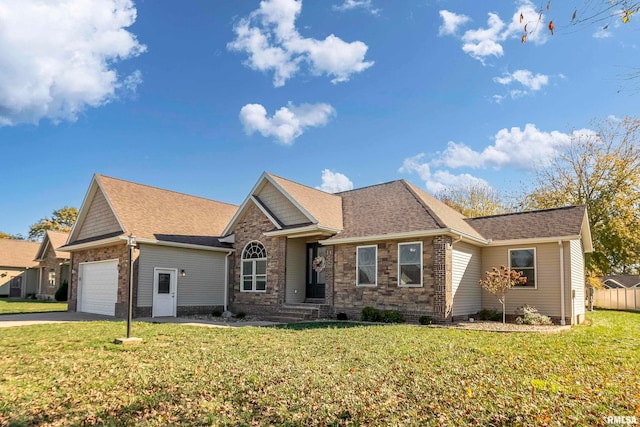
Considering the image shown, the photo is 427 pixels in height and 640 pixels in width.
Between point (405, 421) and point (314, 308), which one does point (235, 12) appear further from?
point (405, 421)

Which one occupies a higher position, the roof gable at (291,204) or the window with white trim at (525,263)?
the roof gable at (291,204)

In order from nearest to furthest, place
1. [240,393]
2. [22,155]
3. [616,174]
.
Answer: [240,393] < [22,155] < [616,174]

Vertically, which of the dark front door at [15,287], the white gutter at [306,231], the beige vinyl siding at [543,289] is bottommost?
the dark front door at [15,287]

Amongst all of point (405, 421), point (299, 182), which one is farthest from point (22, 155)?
point (405, 421)

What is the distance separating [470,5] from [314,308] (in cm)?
1150

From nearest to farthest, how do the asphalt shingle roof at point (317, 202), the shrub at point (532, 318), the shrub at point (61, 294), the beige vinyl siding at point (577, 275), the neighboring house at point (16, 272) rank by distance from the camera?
1. the shrub at point (532, 318)
2. the beige vinyl siding at point (577, 275)
3. the asphalt shingle roof at point (317, 202)
4. the shrub at point (61, 294)
5. the neighboring house at point (16, 272)

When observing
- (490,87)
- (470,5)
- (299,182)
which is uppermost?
(490,87)

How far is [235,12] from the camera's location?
47.8 feet

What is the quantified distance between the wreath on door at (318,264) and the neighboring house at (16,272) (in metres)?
31.5

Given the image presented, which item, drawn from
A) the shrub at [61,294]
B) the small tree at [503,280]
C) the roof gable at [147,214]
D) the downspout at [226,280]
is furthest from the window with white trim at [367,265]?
the shrub at [61,294]

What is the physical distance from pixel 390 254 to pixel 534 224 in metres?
6.00

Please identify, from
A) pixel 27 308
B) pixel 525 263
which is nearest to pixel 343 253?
pixel 525 263

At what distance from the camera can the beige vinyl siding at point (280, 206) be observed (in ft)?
57.9

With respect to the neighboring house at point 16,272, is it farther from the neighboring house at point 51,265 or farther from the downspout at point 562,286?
the downspout at point 562,286
